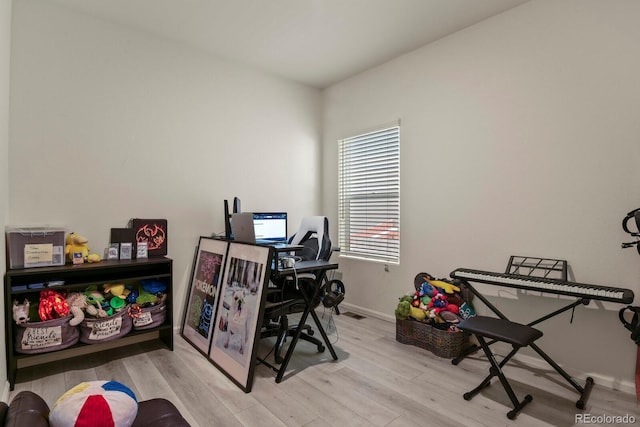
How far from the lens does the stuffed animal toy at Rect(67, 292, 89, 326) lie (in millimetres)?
2527

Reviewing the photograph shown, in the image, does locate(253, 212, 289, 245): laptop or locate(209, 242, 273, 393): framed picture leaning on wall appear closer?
locate(209, 242, 273, 393): framed picture leaning on wall

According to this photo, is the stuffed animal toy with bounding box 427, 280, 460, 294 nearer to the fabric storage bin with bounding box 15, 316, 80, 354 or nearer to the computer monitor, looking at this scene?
the computer monitor

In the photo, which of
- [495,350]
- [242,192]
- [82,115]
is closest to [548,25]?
[495,350]

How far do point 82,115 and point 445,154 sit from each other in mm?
3333

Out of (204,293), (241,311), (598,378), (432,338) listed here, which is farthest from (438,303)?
(204,293)

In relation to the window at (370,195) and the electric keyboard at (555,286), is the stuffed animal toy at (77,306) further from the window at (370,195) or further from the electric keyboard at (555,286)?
the electric keyboard at (555,286)

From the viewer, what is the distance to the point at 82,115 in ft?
9.53

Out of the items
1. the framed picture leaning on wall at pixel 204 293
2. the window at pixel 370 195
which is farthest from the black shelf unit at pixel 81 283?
the window at pixel 370 195

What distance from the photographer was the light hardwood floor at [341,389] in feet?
6.68

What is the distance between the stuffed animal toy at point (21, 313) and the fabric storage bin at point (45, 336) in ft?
0.12

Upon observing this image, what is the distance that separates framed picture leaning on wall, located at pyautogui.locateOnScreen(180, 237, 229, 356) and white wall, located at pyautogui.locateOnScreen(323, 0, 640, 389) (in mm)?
1917

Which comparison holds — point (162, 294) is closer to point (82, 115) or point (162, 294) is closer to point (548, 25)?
point (82, 115)

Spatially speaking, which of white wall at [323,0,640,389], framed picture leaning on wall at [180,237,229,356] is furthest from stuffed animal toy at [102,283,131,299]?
white wall at [323,0,640,389]

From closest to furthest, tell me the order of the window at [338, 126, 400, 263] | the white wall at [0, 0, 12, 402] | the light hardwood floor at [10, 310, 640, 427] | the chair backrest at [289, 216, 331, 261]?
the light hardwood floor at [10, 310, 640, 427] → the white wall at [0, 0, 12, 402] → the chair backrest at [289, 216, 331, 261] → the window at [338, 126, 400, 263]
